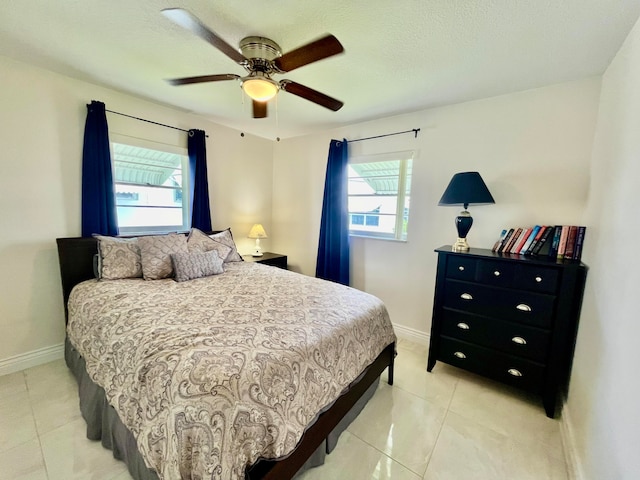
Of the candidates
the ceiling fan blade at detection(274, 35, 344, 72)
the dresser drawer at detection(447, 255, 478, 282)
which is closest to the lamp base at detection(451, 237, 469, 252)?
the dresser drawer at detection(447, 255, 478, 282)

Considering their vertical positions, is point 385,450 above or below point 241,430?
below

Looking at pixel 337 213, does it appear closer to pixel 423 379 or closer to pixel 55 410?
pixel 423 379

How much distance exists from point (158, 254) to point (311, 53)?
6.59ft

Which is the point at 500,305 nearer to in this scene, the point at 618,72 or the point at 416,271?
the point at 416,271

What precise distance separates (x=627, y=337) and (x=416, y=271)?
177 cm

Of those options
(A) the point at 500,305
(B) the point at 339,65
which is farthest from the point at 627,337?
(B) the point at 339,65

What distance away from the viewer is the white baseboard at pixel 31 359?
82.4 inches

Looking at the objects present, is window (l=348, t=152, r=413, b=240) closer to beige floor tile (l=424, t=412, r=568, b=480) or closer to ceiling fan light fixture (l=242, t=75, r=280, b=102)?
ceiling fan light fixture (l=242, t=75, r=280, b=102)

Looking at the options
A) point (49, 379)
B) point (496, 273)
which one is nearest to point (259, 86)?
point (496, 273)

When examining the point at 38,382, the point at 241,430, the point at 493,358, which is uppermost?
the point at 241,430

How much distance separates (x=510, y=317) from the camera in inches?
75.6

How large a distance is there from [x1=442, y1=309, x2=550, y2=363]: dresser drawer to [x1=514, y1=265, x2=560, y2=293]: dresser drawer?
0.29 metres

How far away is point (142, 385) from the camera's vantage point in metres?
1.09

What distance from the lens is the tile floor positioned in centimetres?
138
